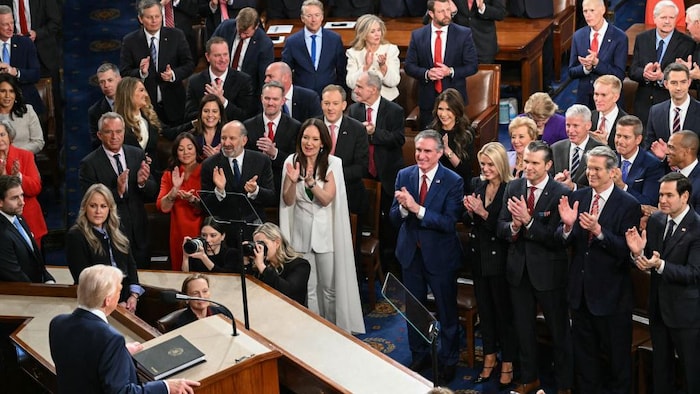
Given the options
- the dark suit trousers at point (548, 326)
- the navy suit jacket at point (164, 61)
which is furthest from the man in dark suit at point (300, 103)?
the dark suit trousers at point (548, 326)

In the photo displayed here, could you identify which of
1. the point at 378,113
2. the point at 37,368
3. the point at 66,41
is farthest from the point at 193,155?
the point at 66,41

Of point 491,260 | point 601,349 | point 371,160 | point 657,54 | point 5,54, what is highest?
point 5,54

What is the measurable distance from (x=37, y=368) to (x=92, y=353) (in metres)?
1.03

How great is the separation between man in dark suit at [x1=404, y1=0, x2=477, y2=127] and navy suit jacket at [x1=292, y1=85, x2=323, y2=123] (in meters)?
0.80

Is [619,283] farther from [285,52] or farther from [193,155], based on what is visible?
[285,52]

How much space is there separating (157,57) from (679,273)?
452cm

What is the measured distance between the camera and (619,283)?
22.2ft

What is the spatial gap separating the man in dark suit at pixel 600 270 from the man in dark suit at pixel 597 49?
2.23 metres

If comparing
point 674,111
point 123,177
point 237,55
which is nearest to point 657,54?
point 674,111

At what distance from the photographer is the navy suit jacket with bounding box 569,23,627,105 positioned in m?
8.84

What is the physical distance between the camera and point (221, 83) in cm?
891

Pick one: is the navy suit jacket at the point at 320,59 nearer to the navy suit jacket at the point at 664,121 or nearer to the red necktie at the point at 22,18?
the red necktie at the point at 22,18

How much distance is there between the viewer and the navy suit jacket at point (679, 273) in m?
6.42

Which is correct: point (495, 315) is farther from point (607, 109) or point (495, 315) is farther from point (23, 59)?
point (23, 59)
